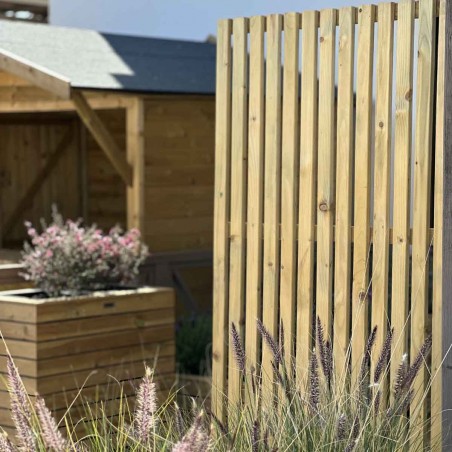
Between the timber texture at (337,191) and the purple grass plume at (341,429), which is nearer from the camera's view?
the purple grass plume at (341,429)

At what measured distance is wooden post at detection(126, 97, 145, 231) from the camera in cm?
1027

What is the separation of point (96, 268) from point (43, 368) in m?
0.98

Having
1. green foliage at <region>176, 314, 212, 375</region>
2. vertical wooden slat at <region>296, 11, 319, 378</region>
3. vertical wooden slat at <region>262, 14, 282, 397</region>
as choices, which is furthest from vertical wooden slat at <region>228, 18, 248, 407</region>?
green foliage at <region>176, 314, 212, 375</region>

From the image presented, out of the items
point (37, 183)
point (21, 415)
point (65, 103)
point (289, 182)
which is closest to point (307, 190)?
point (289, 182)

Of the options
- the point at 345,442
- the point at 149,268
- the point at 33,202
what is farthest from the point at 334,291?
the point at 33,202

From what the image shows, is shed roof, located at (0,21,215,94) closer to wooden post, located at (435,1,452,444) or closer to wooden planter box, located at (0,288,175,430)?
wooden planter box, located at (0,288,175,430)

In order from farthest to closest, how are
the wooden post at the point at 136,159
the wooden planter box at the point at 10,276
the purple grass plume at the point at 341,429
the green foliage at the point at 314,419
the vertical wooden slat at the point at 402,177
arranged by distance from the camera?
the wooden post at the point at 136,159 → the wooden planter box at the point at 10,276 → the vertical wooden slat at the point at 402,177 → the green foliage at the point at 314,419 → the purple grass plume at the point at 341,429

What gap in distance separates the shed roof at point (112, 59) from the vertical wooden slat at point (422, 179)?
4.84 metres

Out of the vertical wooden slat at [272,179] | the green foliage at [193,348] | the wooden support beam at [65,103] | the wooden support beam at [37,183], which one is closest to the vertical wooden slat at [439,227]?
the vertical wooden slat at [272,179]

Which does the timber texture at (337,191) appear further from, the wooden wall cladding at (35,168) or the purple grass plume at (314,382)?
the wooden wall cladding at (35,168)

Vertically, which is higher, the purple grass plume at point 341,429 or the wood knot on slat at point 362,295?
the wood knot on slat at point 362,295

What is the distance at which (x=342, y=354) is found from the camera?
531cm

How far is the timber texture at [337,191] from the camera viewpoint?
16.4 ft

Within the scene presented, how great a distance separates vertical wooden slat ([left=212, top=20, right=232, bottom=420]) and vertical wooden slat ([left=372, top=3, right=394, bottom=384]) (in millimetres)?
910
